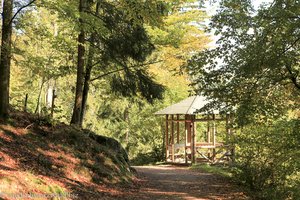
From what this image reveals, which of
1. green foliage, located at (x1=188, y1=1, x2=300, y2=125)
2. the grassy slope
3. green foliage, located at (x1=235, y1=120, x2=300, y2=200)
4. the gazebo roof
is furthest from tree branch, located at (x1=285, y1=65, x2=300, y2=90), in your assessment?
the gazebo roof

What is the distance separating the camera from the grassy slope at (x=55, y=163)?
5.97m

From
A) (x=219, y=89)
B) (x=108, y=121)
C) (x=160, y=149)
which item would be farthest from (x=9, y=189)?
(x=108, y=121)

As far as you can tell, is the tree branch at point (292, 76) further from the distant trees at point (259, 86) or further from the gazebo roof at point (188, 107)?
the gazebo roof at point (188, 107)

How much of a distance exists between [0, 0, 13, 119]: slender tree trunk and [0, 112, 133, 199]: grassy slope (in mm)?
674

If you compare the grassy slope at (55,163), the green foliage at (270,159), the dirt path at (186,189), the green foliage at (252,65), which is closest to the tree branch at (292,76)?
the green foliage at (252,65)

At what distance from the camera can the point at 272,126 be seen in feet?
29.6

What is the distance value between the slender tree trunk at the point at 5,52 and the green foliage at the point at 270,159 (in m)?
6.40

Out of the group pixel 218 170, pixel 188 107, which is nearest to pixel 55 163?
pixel 218 170

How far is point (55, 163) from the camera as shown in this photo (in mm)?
8117

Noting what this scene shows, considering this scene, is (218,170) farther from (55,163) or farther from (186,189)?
(55,163)

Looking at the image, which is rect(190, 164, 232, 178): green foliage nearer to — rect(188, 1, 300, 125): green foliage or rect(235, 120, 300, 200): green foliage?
rect(235, 120, 300, 200): green foliage

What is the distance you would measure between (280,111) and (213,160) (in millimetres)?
9374

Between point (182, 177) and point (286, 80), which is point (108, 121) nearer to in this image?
point (182, 177)

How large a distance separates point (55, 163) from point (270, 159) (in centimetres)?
589
